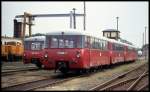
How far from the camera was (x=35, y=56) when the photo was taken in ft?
93.8

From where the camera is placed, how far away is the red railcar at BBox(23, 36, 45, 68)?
2864cm

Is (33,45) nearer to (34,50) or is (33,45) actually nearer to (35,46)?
(35,46)

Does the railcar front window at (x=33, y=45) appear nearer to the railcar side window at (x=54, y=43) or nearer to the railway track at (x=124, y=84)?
the railcar side window at (x=54, y=43)

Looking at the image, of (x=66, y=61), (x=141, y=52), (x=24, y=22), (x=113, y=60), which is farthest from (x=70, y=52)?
(x=141, y=52)

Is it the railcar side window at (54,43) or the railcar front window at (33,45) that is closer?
the railcar side window at (54,43)

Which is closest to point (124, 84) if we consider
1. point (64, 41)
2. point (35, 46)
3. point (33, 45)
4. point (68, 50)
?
point (68, 50)

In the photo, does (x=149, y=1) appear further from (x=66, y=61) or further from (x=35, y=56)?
(x=35, y=56)

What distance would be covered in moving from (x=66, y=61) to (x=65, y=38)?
49.6 inches

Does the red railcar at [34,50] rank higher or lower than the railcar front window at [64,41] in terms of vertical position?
lower

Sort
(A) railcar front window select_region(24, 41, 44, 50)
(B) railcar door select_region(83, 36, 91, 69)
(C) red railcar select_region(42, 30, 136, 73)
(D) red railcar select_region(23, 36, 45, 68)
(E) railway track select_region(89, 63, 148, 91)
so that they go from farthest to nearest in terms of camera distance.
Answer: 1. (A) railcar front window select_region(24, 41, 44, 50)
2. (D) red railcar select_region(23, 36, 45, 68)
3. (B) railcar door select_region(83, 36, 91, 69)
4. (C) red railcar select_region(42, 30, 136, 73)
5. (E) railway track select_region(89, 63, 148, 91)

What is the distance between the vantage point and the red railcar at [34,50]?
28.6 metres

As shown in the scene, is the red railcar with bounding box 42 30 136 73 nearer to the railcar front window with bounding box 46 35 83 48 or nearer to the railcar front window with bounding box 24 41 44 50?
the railcar front window with bounding box 46 35 83 48


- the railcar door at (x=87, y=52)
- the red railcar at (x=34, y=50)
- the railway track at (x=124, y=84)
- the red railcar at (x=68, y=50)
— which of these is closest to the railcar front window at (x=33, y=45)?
the red railcar at (x=34, y=50)

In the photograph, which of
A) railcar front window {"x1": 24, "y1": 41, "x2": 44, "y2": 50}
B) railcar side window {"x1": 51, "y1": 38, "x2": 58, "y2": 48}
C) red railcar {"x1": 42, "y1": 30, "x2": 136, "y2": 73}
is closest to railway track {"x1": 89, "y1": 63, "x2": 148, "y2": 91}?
red railcar {"x1": 42, "y1": 30, "x2": 136, "y2": 73}
